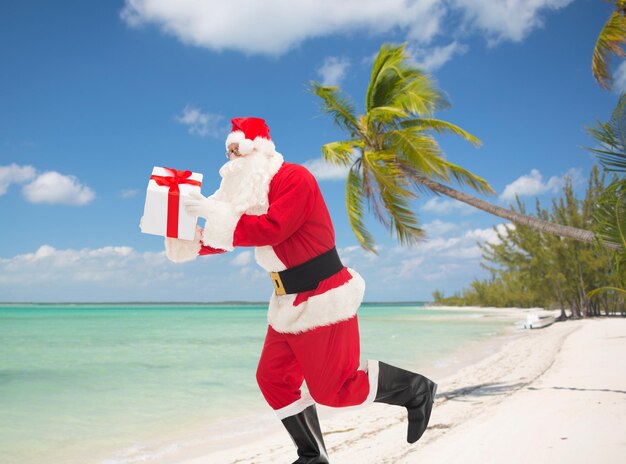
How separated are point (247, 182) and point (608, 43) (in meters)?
5.94

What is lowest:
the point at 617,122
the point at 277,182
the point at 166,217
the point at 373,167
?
the point at 166,217

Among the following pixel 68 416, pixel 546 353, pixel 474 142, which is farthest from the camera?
pixel 546 353

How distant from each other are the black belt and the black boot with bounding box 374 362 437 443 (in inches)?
22.2

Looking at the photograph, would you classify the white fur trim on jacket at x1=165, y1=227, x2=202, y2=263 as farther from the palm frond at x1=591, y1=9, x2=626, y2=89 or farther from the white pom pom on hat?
the palm frond at x1=591, y1=9, x2=626, y2=89

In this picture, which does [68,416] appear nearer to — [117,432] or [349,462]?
[117,432]

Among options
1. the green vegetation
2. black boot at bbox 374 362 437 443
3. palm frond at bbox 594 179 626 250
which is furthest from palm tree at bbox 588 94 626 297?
the green vegetation

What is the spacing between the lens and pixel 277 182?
7.48 ft

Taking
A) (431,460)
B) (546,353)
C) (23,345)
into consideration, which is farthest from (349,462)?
(23,345)

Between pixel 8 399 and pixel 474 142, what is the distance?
7639 mm

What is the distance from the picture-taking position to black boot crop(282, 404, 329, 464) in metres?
2.43

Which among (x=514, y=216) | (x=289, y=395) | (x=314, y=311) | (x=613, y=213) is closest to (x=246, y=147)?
(x=314, y=311)

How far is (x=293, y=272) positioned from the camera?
2289 mm

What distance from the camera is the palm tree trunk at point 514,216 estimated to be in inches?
223

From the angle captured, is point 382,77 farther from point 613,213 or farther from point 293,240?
point 293,240
